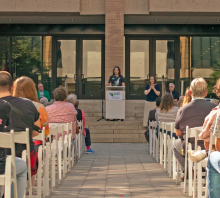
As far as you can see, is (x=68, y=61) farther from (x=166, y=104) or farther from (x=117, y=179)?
(x=117, y=179)

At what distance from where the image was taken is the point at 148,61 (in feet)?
58.8

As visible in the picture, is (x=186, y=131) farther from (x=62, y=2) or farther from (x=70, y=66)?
(x=70, y=66)

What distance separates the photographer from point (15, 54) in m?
18.0

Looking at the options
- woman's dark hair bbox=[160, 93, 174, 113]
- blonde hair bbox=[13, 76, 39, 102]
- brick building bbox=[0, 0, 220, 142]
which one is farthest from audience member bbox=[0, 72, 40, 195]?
brick building bbox=[0, 0, 220, 142]

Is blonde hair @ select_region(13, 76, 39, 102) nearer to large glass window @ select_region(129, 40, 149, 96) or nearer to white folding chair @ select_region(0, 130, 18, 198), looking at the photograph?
white folding chair @ select_region(0, 130, 18, 198)

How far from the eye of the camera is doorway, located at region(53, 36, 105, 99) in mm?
17922

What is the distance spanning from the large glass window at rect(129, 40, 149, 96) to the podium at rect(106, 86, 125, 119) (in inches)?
192

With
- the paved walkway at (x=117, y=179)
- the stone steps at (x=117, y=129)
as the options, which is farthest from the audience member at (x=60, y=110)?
the stone steps at (x=117, y=129)

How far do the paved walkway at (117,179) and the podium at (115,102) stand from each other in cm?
397

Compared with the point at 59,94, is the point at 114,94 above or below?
below

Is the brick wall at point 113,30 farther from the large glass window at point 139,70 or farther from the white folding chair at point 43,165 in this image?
the white folding chair at point 43,165

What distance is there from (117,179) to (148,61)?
484 inches

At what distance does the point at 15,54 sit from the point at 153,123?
35.8 ft

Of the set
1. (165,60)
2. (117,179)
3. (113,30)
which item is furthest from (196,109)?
(165,60)
